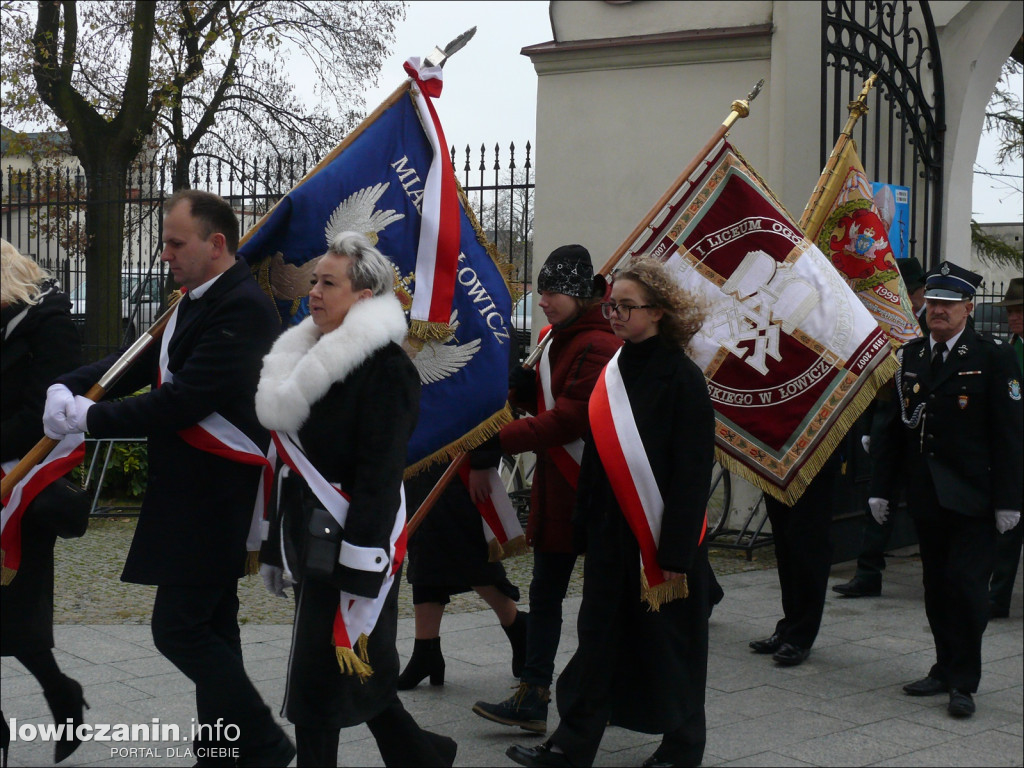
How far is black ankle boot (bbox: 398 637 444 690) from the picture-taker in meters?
5.17

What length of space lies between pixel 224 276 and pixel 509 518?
1.73 m

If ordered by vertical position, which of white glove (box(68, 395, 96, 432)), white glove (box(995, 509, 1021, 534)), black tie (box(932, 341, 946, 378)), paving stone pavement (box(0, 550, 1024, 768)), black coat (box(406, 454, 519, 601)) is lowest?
paving stone pavement (box(0, 550, 1024, 768))

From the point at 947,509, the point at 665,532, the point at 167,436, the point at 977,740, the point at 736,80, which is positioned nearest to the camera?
the point at 167,436

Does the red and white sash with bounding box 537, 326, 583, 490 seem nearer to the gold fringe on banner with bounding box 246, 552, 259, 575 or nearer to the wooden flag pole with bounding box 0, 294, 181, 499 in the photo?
the gold fringe on banner with bounding box 246, 552, 259, 575

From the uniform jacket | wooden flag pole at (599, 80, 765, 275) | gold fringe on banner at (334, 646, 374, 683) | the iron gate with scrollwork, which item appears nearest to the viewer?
gold fringe on banner at (334, 646, 374, 683)

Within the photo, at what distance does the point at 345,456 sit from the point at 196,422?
1.82 feet

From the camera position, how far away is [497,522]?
16.6 feet

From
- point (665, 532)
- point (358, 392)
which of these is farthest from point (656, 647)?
point (358, 392)

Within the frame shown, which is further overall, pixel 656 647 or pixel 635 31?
pixel 635 31

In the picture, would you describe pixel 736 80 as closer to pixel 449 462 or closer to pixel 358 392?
pixel 449 462

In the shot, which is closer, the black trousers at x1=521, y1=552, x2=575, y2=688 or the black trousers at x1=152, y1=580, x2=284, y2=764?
the black trousers at x1=152, y1=580, x2=284, y2=764

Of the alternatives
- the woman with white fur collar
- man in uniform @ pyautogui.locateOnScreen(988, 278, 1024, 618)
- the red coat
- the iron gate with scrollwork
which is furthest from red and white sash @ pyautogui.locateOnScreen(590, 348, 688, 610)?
the iron gate with scrollwork

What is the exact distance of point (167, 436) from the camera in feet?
12.5

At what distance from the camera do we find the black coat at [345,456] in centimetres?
340
